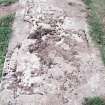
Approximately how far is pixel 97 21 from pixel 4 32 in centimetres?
166

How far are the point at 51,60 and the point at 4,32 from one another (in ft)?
3.49

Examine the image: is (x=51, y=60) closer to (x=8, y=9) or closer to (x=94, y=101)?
(x=94, y=101)

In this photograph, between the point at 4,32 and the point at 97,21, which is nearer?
the point at 4,32

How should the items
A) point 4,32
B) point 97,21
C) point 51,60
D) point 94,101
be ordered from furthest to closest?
point 97,21
point 4,32
point 51,60
point 94,101

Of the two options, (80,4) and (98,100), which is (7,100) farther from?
(80,4)

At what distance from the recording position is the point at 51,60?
16.5ft

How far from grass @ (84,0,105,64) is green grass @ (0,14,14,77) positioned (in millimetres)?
1405

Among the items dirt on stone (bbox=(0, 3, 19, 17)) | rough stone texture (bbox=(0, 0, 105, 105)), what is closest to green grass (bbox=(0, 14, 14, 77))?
rough stone texture (bbox=(0, 0, 105, 105))

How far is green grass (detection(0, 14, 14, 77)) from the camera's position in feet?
16.8

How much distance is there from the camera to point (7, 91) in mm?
4465

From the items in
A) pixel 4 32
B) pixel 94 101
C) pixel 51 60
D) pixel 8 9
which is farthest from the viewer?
pixel 8 9

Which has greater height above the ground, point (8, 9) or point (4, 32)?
point (4, 32)

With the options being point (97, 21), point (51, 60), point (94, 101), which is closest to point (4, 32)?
point (51, 60)

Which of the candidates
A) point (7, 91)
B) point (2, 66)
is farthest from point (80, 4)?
point (7, 91)
